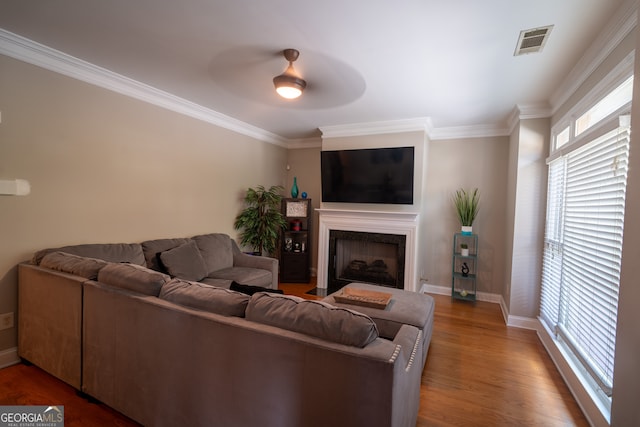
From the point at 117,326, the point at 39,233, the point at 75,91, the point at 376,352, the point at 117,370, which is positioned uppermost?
the point at 75,91

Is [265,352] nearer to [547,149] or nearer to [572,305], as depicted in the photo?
[572,305]

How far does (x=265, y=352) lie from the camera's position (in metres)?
1.31

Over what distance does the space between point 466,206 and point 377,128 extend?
5.69 ft

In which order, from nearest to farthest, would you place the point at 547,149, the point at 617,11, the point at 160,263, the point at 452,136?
the point at 617,11 → the point at 160,263 → the point at 547,149 → the point at 452,136

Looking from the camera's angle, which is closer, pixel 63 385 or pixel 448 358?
pixel 63 385

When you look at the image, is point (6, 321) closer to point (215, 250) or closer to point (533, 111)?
point (215, 250)

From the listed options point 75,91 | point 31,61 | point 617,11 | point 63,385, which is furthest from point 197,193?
point 617,11

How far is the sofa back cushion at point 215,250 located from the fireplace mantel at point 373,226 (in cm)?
149

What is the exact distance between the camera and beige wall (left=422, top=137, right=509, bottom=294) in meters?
4.31

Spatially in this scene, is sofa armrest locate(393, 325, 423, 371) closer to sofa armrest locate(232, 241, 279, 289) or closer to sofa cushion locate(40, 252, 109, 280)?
sofa cushion locate(40, 252, 109, 280)

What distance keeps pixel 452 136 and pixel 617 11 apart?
9.09 ft

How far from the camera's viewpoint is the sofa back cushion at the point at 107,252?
2377mm

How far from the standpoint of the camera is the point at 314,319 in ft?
4.31
